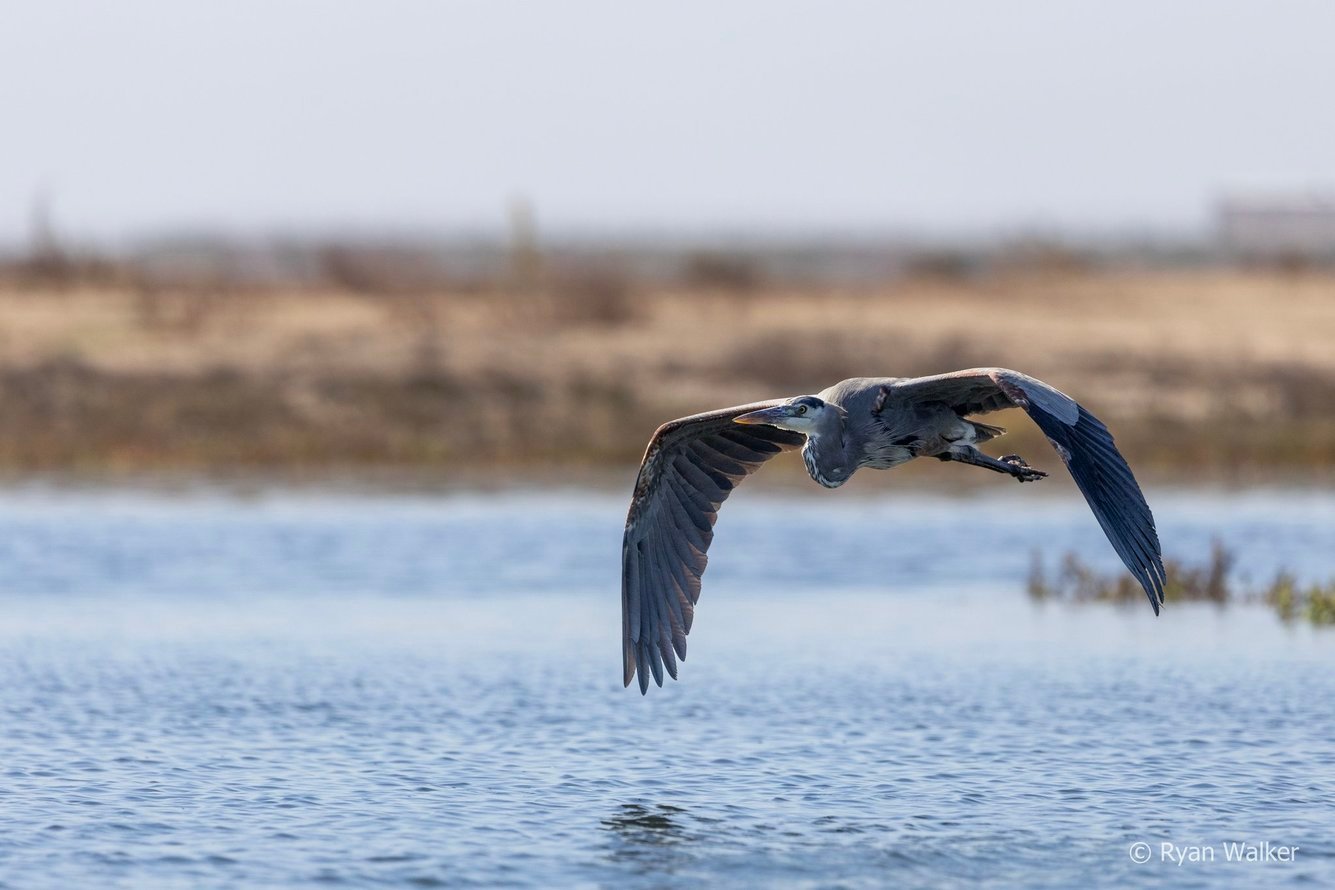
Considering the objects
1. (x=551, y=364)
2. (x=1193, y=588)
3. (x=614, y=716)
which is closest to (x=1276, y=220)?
(x=551, y=364)

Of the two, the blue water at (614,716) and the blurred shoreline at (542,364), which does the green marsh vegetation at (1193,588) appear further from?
the blurred shoreline at (542,364)

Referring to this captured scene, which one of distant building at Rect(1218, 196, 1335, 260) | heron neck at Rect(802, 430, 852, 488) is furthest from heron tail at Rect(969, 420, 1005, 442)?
distant building at Rect(1218, 196, 1335, 260)

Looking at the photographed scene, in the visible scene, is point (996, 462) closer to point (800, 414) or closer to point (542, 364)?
point (800, 414)

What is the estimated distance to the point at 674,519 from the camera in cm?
1099

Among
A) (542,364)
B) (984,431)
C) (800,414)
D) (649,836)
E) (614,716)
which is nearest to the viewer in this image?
(649,836)

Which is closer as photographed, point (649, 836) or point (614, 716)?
point (649, 836)

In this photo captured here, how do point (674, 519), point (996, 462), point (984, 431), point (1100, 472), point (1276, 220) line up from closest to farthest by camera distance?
point (1100, 472), point (996, 462), point (984, 431), point (674, 519), point (1276, 220)

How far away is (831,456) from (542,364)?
20890 mm

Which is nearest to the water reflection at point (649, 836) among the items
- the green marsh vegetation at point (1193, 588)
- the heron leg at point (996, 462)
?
the heron leg at point (996, 462)

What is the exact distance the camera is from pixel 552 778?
36.2 ft

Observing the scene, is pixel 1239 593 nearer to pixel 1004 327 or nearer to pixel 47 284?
pixel 1004 327

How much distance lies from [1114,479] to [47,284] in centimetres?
2998

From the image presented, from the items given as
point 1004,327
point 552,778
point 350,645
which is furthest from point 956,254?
point 552,778

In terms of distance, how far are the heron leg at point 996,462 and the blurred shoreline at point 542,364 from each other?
1509 cm
